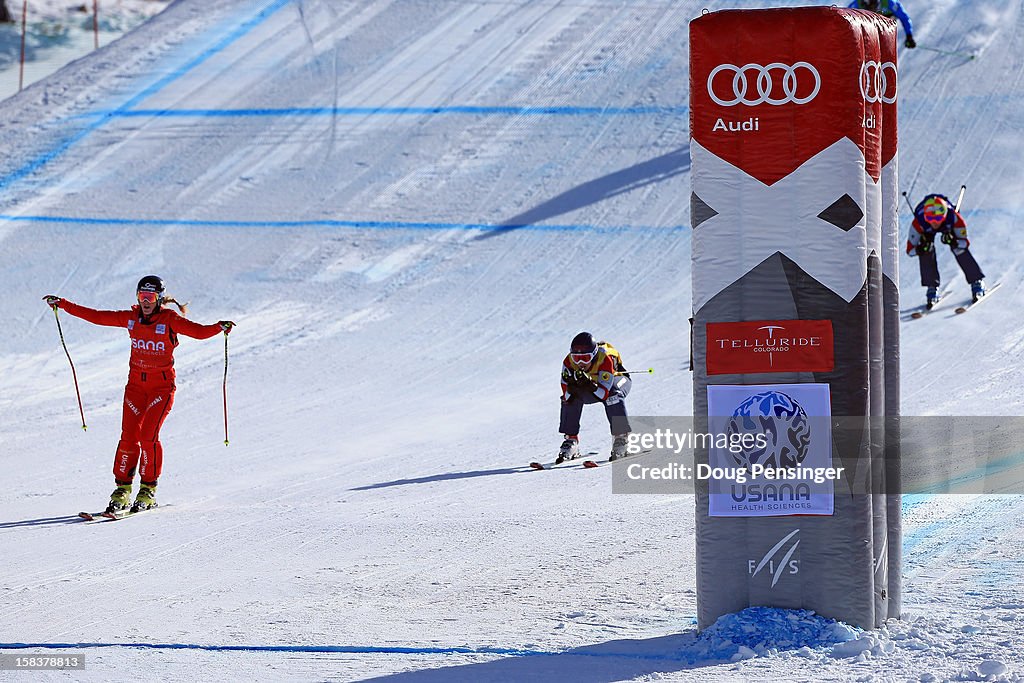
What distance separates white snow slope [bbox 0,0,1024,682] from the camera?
5469 mm

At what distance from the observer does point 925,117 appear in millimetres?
18531

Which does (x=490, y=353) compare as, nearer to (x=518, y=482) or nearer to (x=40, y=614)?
(x=518, y=482)

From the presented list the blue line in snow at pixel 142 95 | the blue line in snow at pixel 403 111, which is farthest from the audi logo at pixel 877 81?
the blue line in snow at pixel 142 95

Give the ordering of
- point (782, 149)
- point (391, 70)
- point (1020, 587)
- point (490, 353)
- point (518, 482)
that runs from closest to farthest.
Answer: point (782, 149) < point (1020, 587) < point (518, 482) < point (490, 353) < point (391, 70)

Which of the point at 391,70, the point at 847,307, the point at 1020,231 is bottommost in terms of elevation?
the point at 847,307

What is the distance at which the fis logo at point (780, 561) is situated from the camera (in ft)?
16.4

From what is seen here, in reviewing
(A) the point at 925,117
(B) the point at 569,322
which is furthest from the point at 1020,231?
(B) the point at 569,322

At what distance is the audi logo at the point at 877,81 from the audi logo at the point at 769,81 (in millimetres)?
197

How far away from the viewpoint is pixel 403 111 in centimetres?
2033

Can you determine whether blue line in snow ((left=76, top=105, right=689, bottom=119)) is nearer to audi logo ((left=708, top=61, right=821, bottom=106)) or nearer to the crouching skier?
the crouching skier

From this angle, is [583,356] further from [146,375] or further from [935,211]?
[935,211]

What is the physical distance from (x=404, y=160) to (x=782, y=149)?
14.5 metres

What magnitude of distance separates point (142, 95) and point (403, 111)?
428 centimetres

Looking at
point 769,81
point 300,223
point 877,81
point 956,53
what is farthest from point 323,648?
point 956,53
